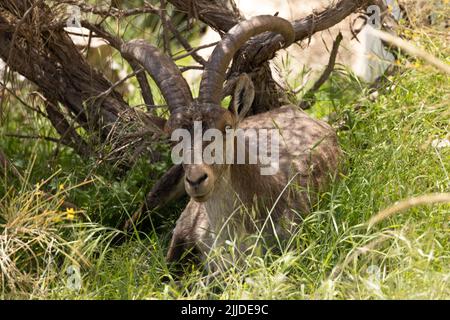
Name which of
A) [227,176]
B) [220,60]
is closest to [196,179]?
[227,176]

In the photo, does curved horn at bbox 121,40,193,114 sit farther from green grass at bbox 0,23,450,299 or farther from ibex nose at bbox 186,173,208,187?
green grass at bbox 0,23,450,299

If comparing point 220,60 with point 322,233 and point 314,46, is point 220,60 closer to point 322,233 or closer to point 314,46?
point 322,233

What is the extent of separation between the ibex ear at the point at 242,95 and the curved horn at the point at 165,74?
325 millimetres

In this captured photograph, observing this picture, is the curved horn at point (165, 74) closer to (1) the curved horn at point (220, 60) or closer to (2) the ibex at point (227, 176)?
(2) the ibex at point (227, 176)

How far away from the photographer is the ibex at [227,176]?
5457 millimetres

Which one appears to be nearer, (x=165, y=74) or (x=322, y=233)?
(x=322, y=233)

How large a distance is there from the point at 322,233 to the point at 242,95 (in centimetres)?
109

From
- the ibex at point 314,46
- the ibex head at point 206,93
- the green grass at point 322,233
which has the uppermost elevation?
the ibex at point 314,46

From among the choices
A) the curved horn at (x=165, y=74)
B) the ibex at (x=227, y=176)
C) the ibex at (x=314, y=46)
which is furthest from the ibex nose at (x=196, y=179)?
the ibex at (x=314, y=46)

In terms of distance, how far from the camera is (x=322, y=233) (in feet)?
18.2

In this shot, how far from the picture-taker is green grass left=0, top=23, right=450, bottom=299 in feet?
16.1

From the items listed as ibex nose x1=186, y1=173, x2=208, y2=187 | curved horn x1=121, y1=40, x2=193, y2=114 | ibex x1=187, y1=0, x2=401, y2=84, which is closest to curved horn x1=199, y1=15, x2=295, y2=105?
curved horn x1=121, y1=40, x2=193, y2=114

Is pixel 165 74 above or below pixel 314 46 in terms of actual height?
below

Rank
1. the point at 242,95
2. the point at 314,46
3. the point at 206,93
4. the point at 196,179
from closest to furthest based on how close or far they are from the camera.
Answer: the point at 196,179
the point at 206,93
the point at 242,95
the point at 314,46
